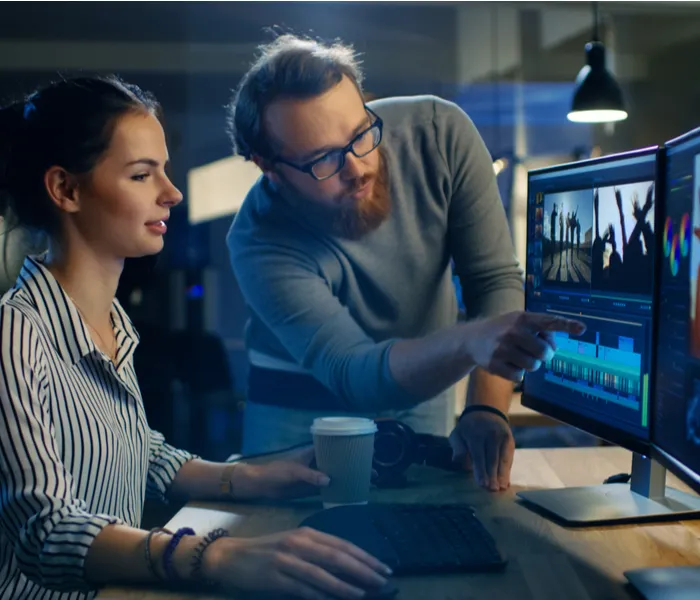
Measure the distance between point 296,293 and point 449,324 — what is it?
1.02 feet

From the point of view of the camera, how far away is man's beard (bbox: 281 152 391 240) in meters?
1.50

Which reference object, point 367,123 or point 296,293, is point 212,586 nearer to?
point 296,293

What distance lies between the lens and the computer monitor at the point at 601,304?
3.08 ft

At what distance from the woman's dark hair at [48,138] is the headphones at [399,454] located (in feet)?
1.76

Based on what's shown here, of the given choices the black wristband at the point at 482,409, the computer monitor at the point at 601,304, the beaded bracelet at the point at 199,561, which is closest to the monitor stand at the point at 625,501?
the computer monitor at the point at 601,304

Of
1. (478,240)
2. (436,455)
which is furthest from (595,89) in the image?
(436,455)

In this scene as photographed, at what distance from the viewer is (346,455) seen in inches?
41.9

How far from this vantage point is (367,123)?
1469 mm

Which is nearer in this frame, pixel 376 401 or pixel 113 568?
pixel 113 568

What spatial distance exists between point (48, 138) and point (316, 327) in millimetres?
531

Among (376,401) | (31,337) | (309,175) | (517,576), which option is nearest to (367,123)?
(309,175)

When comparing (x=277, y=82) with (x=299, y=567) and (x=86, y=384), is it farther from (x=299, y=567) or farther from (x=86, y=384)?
(x=299, y=567)

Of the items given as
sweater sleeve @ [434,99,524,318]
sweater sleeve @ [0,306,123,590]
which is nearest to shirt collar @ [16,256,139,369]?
sweater sleeve @ [0,306,123,590]

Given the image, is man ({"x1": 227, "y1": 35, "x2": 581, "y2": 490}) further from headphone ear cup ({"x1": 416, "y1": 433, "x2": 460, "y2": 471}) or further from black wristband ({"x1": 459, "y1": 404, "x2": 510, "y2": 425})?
headphone ear cup ({"x1": 416, "y1": 433, "x2": 460, "y2": 471})
